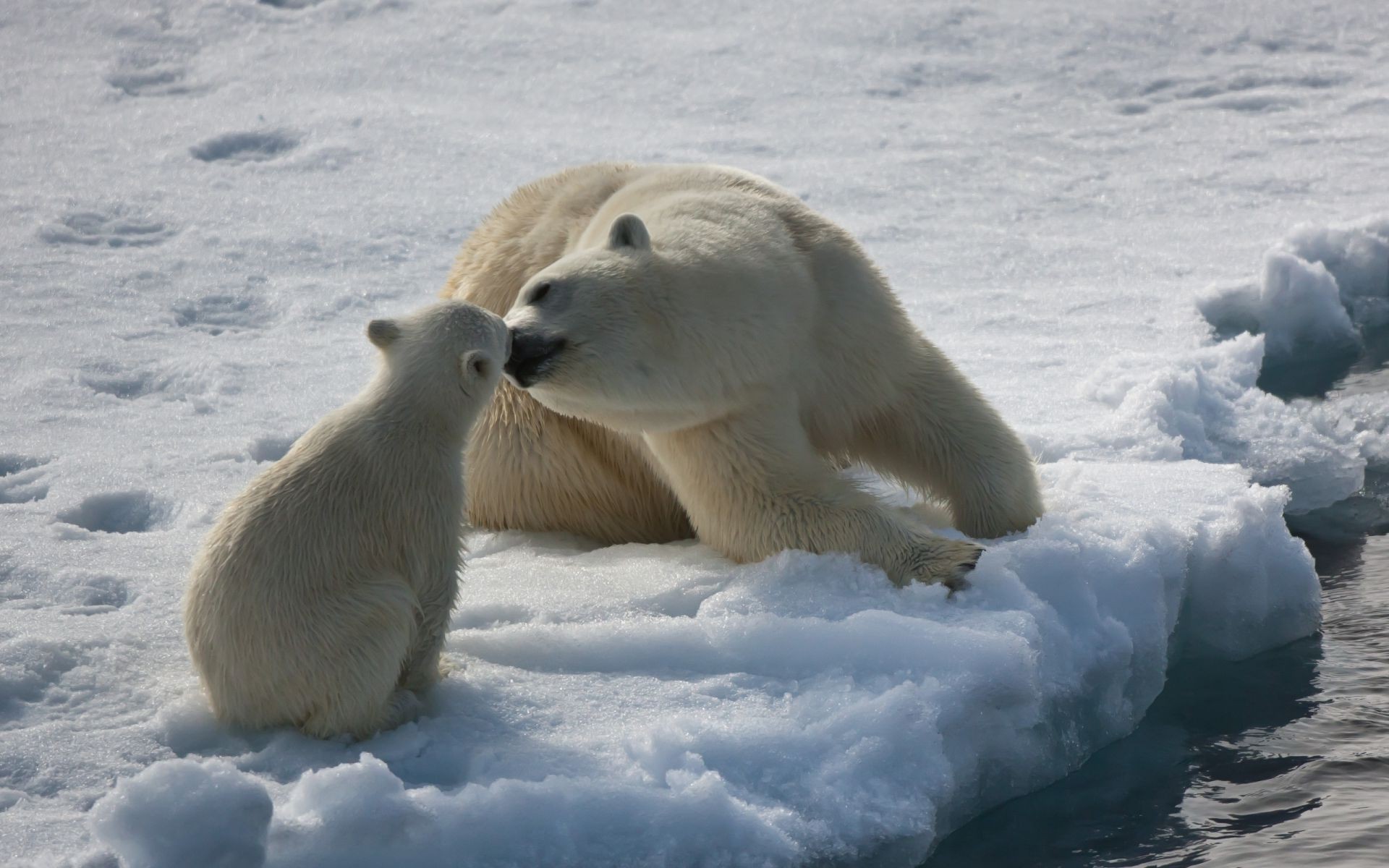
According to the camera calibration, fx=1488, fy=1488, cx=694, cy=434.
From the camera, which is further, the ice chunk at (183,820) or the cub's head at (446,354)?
the cub's head at (446,354)

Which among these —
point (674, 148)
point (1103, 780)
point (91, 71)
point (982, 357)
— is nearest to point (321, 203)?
point (674, 148)

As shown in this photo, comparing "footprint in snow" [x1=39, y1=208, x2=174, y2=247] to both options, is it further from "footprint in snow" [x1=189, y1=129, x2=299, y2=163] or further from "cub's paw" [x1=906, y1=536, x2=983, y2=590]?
"cub's paw" [x1=906, y1=536, x2=983, y2=590]

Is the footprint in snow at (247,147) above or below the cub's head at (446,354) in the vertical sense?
above

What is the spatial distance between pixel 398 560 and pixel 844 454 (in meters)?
1.54

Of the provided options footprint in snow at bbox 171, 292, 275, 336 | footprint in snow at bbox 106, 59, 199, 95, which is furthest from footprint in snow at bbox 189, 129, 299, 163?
footprint in snow at bbox 171, 292, 275, 336

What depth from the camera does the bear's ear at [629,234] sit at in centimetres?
374

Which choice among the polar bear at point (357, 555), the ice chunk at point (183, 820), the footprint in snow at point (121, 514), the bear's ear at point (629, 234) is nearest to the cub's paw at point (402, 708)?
the polar bear at point (357, 555)

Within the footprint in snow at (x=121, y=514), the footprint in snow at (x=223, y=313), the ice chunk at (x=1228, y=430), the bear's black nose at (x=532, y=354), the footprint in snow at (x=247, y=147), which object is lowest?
the ice chunk at (x=1228, y=430)

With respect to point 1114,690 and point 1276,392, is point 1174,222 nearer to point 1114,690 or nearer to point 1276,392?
point 1276,392

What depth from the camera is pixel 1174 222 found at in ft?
26.6

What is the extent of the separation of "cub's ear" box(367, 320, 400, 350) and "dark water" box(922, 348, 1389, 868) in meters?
1.68

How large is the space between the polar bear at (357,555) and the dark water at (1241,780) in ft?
4.07

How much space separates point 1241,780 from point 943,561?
2.87ft

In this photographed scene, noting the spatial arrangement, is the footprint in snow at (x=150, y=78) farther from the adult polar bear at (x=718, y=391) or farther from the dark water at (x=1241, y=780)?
the dark water at (x=1241, y=780)
